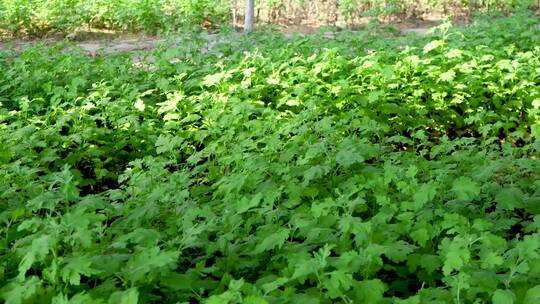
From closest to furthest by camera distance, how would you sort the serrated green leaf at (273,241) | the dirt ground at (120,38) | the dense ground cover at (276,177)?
1. the dense ground cover at (276,177)
2. the serrated green leaf at (273,241)
3. the dirt ground at (120,38)

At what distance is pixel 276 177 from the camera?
4508 mm

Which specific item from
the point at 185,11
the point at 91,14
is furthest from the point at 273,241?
the point at 91,14

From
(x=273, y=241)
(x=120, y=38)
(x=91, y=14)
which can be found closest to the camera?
(x=273, y=241)

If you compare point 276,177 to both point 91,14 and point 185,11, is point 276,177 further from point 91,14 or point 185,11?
point 91,14

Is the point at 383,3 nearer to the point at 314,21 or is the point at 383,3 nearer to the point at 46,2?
the point at 314,21

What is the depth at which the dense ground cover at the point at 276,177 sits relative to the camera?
9.89 ft

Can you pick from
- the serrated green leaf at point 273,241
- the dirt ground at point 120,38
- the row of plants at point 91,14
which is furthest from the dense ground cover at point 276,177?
the row of plants at point 91,14

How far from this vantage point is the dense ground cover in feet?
9.89

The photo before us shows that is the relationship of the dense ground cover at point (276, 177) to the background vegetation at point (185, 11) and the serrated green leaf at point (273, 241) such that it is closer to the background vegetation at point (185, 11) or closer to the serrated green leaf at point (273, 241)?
the serrated green leaf at point (273, 241)

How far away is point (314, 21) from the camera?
47.0 ft

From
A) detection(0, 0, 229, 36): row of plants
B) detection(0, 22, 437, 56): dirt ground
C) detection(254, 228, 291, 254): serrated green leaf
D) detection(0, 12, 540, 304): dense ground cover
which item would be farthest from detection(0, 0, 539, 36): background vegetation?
detection(254, 228, 291, 254): serrated green leaf

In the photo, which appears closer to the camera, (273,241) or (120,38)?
(273,241)

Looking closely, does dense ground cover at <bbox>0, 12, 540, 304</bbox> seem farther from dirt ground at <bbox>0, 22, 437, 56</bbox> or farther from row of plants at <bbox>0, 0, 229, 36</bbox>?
row of plants at <bbox>0, 0, 229, 36</bbox>

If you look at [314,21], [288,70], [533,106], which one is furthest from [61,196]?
[314,21]
